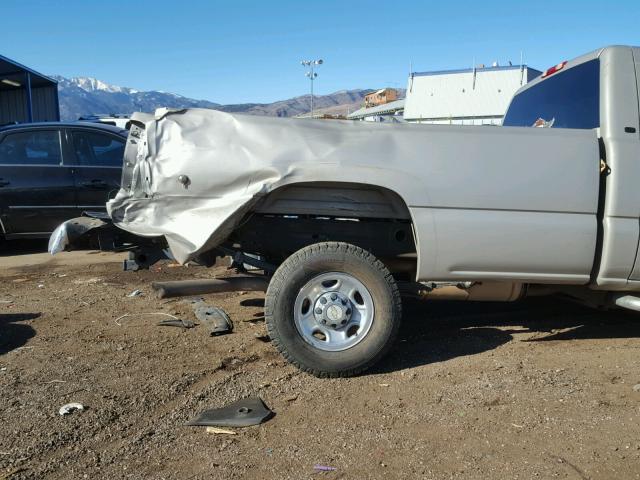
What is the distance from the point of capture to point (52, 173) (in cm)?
786

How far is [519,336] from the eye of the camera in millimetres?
4801

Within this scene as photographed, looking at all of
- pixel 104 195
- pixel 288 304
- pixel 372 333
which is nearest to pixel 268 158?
pixel 288 304

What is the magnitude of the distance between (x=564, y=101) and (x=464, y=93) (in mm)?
11477

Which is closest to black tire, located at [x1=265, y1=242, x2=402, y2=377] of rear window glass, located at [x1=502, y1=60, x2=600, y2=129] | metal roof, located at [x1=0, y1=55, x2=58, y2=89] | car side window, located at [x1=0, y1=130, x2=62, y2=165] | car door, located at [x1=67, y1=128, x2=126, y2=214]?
rear window glass, located at [x1=502, y1=60, x2=600, y2=129]

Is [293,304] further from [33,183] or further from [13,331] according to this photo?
[33,183]

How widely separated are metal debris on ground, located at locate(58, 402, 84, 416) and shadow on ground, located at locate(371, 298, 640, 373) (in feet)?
6.13

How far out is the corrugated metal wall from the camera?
25.2 meters

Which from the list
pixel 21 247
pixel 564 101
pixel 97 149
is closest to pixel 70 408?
pixel 564 101

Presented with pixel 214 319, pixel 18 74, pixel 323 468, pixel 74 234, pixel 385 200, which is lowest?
pixel 323 468

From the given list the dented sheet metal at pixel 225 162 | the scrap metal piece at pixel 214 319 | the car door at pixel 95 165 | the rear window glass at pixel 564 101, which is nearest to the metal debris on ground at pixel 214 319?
the scrap metal piece at pixel 214 319

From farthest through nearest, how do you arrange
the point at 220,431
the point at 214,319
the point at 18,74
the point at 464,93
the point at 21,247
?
the point at 18,74
the point at 464,93
the point at 21,247
the point at 214,319
the point at 220,431

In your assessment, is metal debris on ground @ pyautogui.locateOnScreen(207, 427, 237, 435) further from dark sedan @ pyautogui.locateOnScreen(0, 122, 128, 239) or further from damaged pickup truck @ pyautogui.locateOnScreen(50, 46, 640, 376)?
dark sedan @ pyautogui.locateOnScreen(0, 122, 128, 239)

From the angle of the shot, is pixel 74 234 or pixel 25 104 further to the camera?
pixel 25 104

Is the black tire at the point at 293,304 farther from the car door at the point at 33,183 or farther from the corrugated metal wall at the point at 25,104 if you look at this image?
the corrugated metal wall at the point at 25,104
